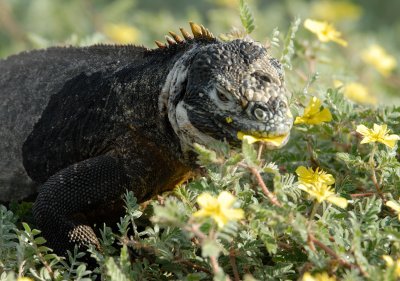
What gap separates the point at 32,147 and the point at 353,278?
2.52 metres

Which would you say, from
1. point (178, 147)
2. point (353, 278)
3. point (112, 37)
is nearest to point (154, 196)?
point (178, 147)

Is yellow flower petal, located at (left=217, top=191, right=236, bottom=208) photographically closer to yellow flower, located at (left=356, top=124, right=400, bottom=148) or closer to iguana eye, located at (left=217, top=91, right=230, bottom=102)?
iguana eye, located at (left=217, top=91, right=230, bottom=102)

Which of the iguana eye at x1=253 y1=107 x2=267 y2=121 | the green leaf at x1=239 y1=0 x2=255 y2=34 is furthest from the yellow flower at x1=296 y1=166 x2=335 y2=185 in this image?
the green leaf at x1=239 y1=0 x2=255 y2=34

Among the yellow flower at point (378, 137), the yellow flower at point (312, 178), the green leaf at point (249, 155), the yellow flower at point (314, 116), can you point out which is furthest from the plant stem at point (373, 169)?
the green leaf at point (249, 155)

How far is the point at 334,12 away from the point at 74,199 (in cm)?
768

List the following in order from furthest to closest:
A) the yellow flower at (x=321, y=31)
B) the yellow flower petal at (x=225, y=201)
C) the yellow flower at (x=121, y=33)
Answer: the yellow flower at (x=121, y=33) < the yellow flower at (x=321, y=31) < the yellow flower petal at (x=225, y=201)

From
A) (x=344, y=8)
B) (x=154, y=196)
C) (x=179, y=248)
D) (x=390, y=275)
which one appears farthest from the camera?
(x=344, y=8)

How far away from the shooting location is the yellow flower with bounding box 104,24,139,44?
9.80 meters

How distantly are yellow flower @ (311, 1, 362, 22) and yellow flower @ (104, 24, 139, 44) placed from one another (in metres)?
2.76

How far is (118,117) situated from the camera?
4699 millimetres

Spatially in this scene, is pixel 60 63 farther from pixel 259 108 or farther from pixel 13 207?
pixel 259 108

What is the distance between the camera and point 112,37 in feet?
32.5

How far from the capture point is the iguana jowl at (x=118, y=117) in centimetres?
407

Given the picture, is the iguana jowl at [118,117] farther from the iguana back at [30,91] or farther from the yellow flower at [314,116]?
the yellow flower at [314,116]
